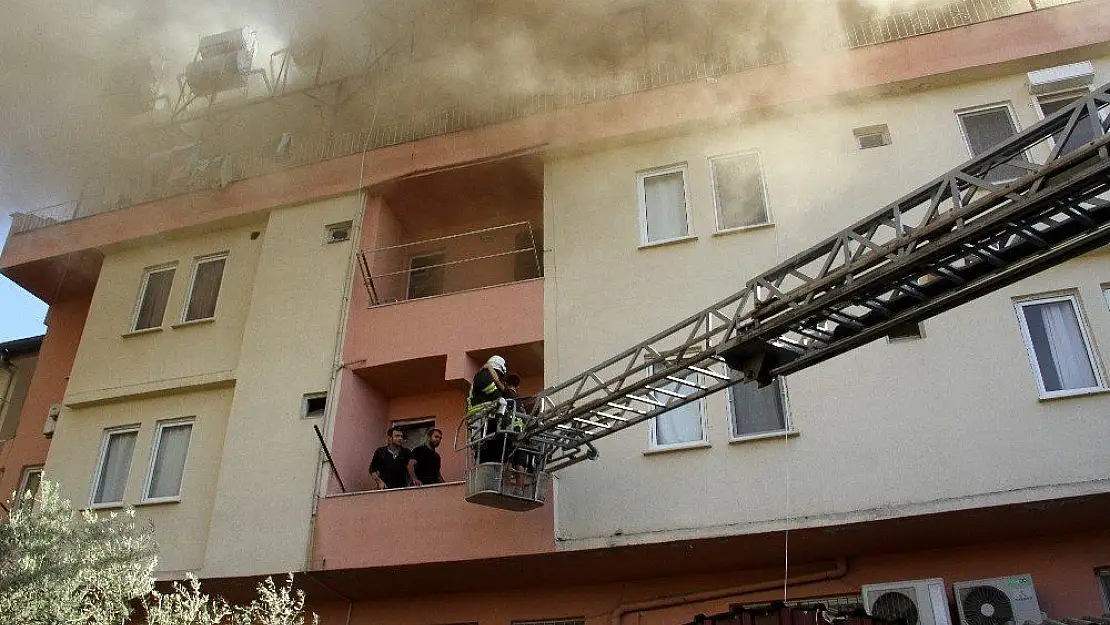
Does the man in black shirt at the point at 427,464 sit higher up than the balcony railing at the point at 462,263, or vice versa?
the balcony railing at the point at 462,263

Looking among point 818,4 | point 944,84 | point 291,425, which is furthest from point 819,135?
point 291,425

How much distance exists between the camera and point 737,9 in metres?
15.6

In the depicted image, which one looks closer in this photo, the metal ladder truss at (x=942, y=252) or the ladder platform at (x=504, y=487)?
the metal ladder truss at (x=942, y=252)

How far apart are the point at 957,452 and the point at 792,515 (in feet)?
5.96

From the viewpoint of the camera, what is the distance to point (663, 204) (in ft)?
42.8

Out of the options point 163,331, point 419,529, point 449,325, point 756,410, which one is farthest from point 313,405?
point 756,410

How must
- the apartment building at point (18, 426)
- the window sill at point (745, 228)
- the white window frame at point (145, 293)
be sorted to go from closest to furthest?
1. the window sill at point (745, 228)
2. the white window frame at point (145, 293)
3. the apartment building at point (18, 426)

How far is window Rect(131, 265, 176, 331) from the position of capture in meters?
15.5

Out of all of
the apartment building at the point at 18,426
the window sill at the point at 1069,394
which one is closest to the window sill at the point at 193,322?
the apartment building at the point at 18,426

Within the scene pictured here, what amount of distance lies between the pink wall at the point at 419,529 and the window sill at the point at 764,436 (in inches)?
90.2

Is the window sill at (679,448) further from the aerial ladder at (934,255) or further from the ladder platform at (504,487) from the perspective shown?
the aerial ladder at (934,255)

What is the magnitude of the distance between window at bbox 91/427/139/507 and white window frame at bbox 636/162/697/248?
8.14 metres

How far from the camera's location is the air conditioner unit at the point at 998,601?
938 centimetres

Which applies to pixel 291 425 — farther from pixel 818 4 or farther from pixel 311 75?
pixel 818 4
